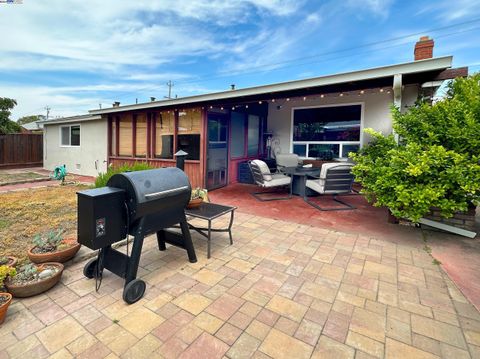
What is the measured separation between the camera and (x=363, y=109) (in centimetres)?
690

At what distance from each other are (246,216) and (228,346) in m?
2.97

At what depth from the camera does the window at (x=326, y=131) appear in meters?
7.14

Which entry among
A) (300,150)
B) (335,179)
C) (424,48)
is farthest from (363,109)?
(335,179)

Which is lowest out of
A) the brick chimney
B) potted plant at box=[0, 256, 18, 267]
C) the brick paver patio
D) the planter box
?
the brick paver patio

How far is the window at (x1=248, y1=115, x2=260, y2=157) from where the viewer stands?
26.6 ft

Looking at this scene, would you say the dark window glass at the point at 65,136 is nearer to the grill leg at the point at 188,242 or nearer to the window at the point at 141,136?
the window at the point at 141,136

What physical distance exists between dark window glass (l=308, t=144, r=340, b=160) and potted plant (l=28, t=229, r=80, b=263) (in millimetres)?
6670

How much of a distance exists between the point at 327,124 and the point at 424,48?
3087 mm

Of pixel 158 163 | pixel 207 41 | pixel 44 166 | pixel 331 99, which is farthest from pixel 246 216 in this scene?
pixel 44 166

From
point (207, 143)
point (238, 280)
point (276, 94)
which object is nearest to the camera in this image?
point (238, 280)

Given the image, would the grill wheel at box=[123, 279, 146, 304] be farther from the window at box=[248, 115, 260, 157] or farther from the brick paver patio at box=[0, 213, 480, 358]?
the window at box=[248, 115, 260, 157]

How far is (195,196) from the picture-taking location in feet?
10.8

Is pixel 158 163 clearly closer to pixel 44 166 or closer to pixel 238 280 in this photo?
pixel 238 280

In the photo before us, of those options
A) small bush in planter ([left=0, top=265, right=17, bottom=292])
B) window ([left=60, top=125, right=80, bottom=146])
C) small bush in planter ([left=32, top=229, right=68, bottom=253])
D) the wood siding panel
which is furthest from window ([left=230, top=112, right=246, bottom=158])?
window ([left=60, top=125, right=80, bottom=146])
